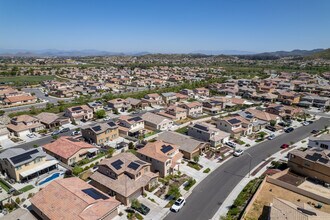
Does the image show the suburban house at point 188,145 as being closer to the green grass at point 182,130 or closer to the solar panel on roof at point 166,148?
the solar panel on roof at point 166,148

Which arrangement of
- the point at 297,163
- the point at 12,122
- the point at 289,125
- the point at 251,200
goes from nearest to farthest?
the point at 251,200 < the point at 297,163 < the point at 12,122 < the point at 289,125

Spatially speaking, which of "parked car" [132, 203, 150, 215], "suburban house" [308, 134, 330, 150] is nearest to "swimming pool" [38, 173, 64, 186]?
"parked car" [132, 203, 150, 215]

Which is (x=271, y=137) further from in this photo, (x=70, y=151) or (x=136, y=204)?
(x=70, y=151)

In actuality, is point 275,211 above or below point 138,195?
above

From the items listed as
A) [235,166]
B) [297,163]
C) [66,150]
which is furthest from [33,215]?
[297,163]

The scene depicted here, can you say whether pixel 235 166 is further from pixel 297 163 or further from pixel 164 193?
pixel 164 193

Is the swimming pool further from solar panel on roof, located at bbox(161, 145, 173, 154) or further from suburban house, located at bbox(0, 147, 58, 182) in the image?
solar panel on roof, located at bbox(161, 145, 173, 154)
